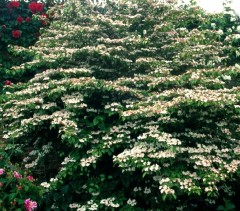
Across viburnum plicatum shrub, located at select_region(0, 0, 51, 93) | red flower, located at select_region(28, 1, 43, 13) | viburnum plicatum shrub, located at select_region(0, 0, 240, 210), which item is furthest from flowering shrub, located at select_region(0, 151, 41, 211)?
red flower, located at select_region(28, 1, 43, 13)

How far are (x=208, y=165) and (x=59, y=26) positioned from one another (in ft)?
17.1

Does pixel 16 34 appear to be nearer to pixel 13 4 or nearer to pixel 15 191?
pixel 13 4

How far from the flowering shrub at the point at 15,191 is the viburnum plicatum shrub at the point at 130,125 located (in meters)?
0.47

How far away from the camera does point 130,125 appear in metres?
5.52

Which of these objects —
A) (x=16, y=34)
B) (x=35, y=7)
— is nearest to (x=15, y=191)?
(x=16, y=34)

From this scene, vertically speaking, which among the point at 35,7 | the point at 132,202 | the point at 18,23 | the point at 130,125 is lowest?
the point at 132,202

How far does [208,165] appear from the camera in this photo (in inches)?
184

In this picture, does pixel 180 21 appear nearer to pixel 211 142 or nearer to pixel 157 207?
pixel 211 142

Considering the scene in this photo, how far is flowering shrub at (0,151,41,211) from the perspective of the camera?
14.9 feet

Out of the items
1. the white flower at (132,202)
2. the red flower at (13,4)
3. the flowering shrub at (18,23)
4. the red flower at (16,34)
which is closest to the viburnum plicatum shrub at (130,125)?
the white flower at (132,202)

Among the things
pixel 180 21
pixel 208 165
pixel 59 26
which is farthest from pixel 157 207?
pixel 59 26

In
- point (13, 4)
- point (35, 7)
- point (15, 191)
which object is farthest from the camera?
point (13, 4)

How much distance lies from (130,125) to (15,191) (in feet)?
6.51

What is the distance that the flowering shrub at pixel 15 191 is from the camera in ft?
14.9
